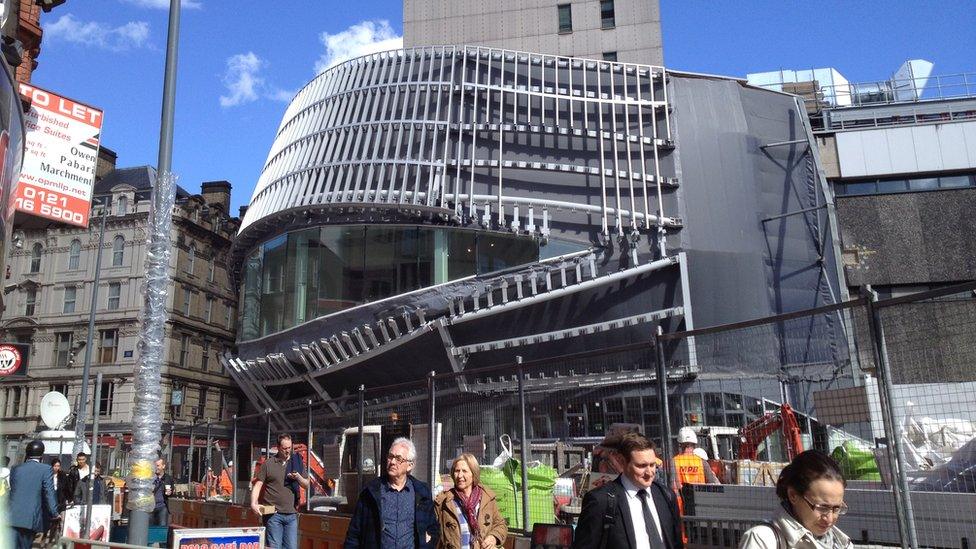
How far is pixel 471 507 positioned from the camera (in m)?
6.46

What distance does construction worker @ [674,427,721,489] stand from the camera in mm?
8289

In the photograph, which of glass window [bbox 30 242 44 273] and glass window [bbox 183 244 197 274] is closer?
glass window [bbox 30 242 44 273]

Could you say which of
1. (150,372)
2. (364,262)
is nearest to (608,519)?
(150,372)

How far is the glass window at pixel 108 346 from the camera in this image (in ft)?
174

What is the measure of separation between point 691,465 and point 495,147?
18.3 metres

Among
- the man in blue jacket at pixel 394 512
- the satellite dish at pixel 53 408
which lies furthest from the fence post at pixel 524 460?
the satellite dish at pixel 53 408

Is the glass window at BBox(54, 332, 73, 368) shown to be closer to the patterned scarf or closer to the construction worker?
the construction worker

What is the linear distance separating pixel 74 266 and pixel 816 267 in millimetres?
47147

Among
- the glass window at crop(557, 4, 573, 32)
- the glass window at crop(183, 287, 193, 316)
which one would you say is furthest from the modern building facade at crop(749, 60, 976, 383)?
the glass window at crop(183, 287, 193, 316)

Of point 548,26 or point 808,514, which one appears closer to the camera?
point 808,514

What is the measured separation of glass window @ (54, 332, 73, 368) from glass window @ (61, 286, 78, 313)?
1.64 m

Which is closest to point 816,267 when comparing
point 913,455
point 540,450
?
point 540,450

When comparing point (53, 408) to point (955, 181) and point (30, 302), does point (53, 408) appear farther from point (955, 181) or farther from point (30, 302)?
point (30, 302)

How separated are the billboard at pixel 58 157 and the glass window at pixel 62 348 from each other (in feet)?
160
